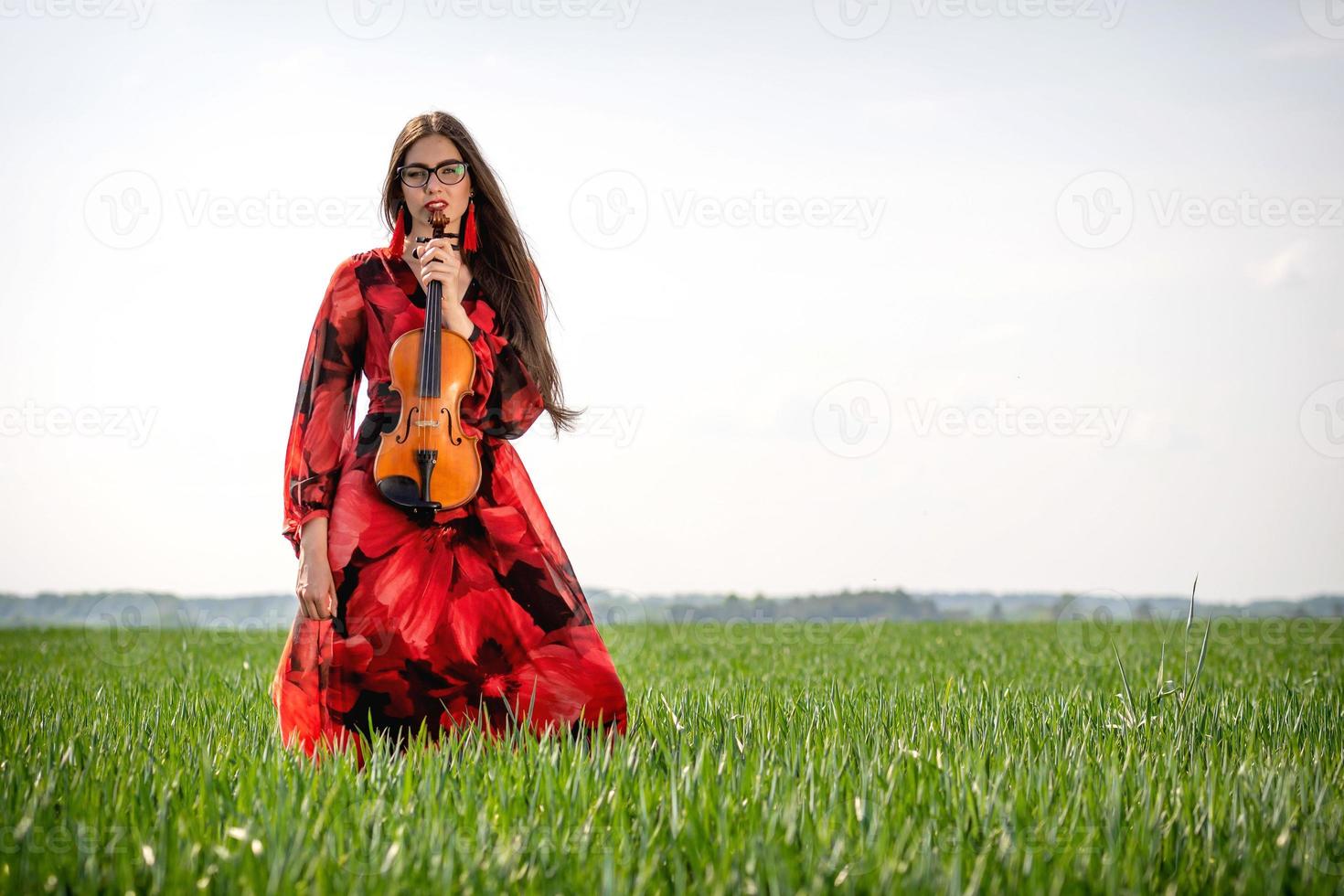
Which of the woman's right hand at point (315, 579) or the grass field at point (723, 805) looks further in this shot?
the woman's right hand at point (315, 579)

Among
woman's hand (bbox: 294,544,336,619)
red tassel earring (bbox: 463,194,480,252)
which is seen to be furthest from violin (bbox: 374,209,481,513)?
red tassel earring (bbox: 463,194,480,252)

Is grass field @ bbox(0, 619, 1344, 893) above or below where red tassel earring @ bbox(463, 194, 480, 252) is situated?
below

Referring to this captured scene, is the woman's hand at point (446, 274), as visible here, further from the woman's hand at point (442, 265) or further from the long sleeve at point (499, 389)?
the long sleeve at point (499, 389)

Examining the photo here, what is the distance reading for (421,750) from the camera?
12.0 ft

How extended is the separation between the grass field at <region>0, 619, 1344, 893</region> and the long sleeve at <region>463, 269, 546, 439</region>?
1.23 metres

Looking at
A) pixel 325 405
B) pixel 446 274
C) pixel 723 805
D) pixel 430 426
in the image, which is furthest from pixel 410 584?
pixel 723 805

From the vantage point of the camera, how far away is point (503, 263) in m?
4.61

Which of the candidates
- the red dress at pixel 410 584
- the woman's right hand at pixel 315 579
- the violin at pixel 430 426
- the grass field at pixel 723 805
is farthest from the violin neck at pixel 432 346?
the grass field at pixel 723 805

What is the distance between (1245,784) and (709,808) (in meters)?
1.63

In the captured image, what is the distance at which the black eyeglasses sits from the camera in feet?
14.2

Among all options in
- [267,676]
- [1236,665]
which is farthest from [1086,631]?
[267,676]

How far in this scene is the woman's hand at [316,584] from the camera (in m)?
3.96

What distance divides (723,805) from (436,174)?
2.75 m

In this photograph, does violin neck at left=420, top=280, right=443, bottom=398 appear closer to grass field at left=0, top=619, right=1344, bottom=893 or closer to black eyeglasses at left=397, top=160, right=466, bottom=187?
black eyeglasses at left=397, top=160, right=466, bottom=187
